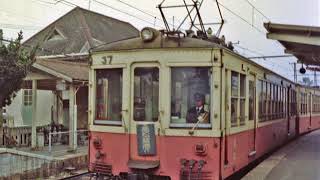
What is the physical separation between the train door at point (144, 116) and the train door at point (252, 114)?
2341 millimetres

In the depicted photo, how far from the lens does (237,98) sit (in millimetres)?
7523

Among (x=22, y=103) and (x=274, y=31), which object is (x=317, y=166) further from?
(x=22, y=103)

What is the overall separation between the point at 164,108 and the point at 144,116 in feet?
1.12

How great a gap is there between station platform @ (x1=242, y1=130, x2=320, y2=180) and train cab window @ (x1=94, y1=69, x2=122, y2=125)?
2.58 meters

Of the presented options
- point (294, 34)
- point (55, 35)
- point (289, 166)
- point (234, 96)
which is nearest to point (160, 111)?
point (234, 96)

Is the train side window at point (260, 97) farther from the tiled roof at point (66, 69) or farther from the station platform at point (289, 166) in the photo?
the tiled roof at point (66, 69)

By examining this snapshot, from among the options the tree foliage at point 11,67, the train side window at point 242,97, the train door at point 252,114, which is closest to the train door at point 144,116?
the train side window at point 242,97

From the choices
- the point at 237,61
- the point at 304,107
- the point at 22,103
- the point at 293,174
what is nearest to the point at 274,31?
the point at 304,107

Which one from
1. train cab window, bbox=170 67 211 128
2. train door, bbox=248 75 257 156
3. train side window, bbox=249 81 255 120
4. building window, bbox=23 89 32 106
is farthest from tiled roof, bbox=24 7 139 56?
train cab window, bbox=170 67 211 128

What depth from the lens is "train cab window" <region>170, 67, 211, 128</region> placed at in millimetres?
6504

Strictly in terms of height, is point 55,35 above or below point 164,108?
above

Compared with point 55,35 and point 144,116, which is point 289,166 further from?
point 55,35

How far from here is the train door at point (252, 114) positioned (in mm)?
8512

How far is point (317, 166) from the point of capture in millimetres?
9914
